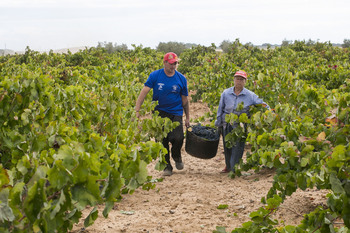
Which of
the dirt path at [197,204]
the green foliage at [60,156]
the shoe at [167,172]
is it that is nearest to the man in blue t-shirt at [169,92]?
the green foliage at [60,156]

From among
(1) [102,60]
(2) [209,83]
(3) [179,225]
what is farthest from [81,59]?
(3) [179,225]

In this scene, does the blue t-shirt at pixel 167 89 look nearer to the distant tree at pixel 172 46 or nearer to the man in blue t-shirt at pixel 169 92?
the man in blue t-shirt at pixel 169 92

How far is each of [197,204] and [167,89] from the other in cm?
174

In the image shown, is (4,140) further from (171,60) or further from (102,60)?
(102,60)

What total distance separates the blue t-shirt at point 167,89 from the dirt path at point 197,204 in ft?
3.72

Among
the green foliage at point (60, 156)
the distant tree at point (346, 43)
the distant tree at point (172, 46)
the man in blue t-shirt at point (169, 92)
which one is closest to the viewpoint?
the green foliage at point (60, 156)

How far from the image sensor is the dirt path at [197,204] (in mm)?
4867

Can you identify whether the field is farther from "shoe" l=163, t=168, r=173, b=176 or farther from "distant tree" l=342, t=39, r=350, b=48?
"distant tree" l=342, t=39, r=350, b=48

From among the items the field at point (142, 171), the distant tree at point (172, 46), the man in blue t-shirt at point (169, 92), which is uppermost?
the distant tree at point (172, 46)

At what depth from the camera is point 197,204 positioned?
18.5ft

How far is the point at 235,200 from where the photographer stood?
5855 millimetres

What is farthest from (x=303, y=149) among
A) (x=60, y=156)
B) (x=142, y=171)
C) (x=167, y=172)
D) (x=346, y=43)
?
(x=346, y=43)

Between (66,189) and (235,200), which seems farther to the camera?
(235,200)

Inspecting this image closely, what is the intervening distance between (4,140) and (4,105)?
19.7 inches
